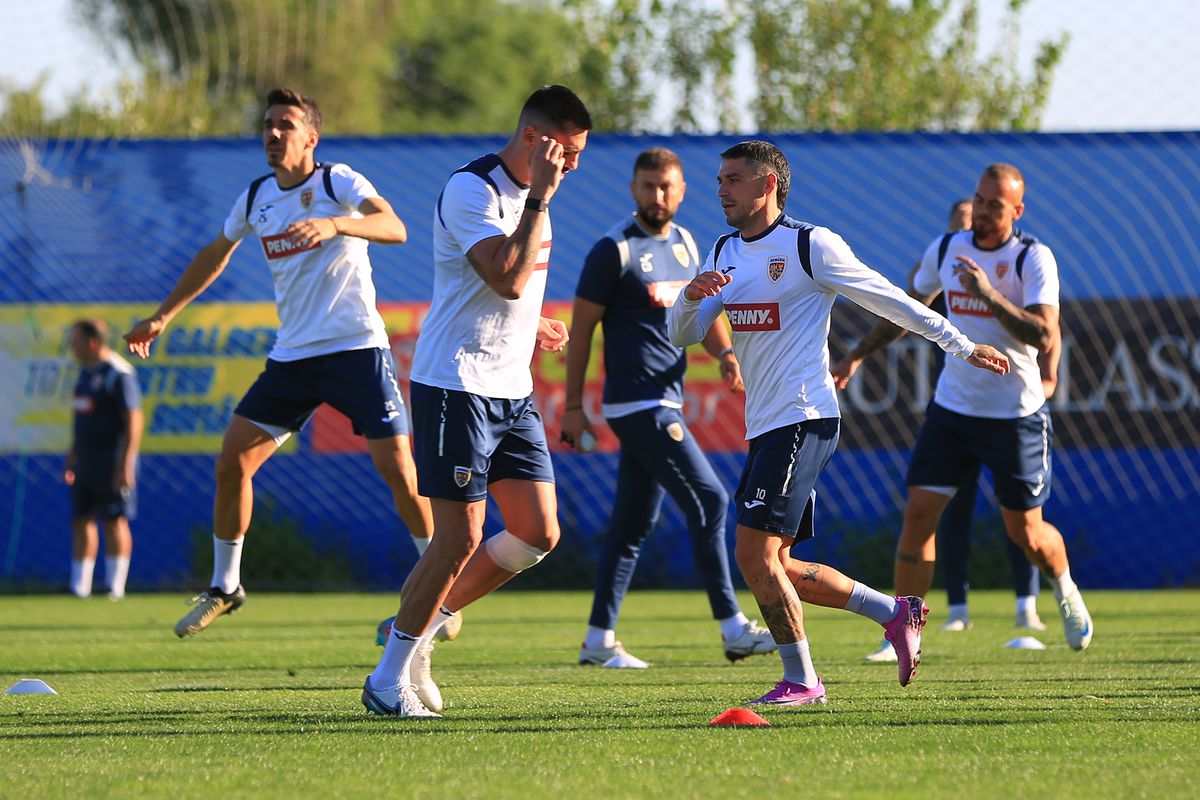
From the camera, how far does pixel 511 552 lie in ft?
18.9

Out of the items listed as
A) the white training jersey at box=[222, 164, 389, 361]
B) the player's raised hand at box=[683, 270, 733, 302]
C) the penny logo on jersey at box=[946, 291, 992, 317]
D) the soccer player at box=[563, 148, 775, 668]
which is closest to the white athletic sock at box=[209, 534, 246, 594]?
the white training jersey at box=[222, 164, 389, 361]

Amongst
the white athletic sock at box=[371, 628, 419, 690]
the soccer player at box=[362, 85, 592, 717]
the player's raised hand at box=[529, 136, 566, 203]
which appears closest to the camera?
the player's raised hand at box=[529, 136, 566, 203]

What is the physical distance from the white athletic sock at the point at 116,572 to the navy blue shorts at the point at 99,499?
1.13 feet

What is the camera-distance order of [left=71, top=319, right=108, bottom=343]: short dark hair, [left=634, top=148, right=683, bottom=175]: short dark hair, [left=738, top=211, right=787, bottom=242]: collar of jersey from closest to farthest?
[left=738, top=211, right=787, bottom=242]: collar of jersey
[left=634, top=148, right=683, bottom=175]: short dark hair
[left=71, top=319, right=108, bottom=343]: short dark hair

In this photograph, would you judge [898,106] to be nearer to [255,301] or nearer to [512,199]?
[255,301]

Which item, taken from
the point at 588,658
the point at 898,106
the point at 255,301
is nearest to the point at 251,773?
the point at 588,658

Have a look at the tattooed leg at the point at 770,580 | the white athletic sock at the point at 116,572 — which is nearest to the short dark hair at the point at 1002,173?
the tattooed leg at the point at 770,580

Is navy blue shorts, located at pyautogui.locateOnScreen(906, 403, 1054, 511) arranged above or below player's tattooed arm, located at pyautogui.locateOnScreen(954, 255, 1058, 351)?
below

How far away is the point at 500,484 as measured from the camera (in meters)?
5.72

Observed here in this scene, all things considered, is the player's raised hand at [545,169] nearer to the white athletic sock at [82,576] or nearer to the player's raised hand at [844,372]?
the player's raised hand at [844,372]

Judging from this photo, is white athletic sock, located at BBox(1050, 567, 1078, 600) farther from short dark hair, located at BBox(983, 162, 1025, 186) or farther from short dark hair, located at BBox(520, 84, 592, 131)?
short dark hair, located at BBox(520, 84, 592, 131)

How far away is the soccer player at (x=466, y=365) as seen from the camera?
5.27 m

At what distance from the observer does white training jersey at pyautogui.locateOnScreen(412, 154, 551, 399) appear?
5320 millimetres

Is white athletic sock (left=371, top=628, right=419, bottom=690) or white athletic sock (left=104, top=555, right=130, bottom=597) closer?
white athletic sock (left=371, top=628, right=419, bottom=690)
